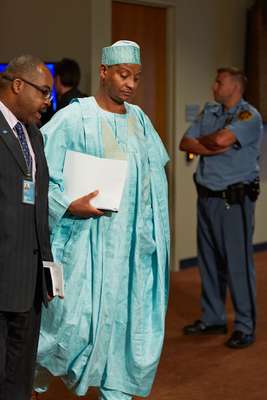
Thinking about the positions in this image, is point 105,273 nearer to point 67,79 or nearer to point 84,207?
point 84,207

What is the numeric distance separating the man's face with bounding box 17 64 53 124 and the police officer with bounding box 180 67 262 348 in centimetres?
211

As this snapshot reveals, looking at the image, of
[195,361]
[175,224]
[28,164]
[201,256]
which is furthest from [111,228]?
[175,224]

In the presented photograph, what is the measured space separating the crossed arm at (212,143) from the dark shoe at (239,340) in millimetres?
1065

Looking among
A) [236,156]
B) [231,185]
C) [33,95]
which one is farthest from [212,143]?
[33,95]

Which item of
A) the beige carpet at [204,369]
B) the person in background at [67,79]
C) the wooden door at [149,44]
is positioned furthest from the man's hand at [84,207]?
the wooden door at [149,44]

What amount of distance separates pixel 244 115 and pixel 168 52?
2189 mm

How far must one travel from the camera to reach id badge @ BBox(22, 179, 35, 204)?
248 centimetres

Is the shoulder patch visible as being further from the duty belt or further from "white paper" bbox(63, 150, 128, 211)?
"white paper" bbox(63, 150, 128, 211)

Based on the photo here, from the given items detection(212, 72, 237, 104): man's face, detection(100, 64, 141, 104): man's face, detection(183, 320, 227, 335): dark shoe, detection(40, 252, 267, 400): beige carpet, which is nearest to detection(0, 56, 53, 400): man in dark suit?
detection(100, 64, 141, 104): man's face

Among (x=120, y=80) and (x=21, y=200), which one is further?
(x=120, y=80)

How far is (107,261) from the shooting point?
3.27 metres

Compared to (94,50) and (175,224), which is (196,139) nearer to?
(94,50)

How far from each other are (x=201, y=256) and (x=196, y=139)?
72 cm

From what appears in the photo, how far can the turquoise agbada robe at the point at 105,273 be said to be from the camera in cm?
325
